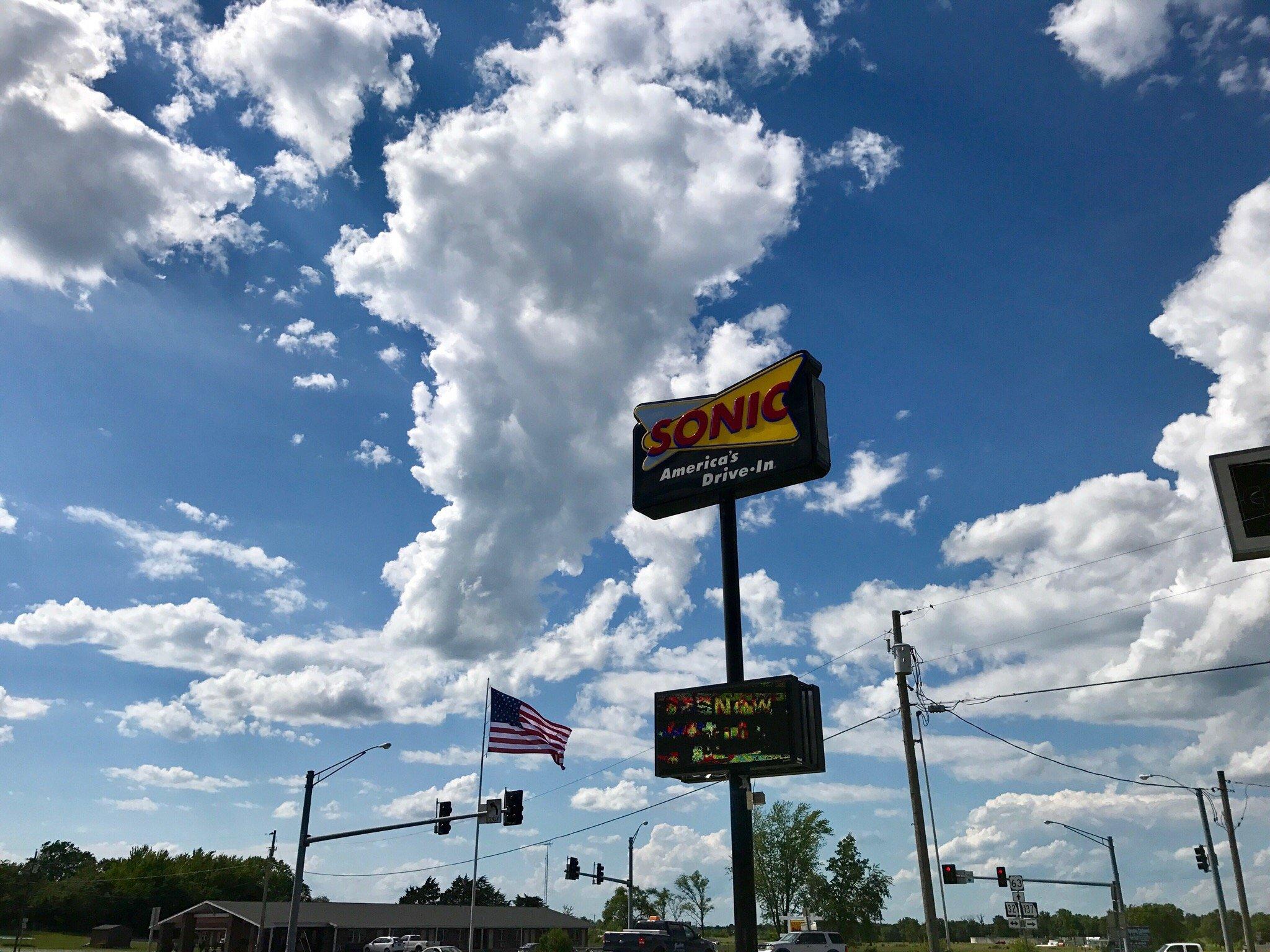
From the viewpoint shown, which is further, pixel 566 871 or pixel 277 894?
pixel 277 894

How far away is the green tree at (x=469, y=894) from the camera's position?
Result: 135m

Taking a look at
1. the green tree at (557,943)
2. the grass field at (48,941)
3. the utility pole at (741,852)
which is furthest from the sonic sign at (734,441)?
the grass field at (48,941)

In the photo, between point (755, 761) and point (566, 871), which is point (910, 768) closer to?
point (755, 761)

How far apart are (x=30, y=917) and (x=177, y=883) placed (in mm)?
15337

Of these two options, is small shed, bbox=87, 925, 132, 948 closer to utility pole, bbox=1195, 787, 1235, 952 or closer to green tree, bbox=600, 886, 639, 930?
green tree, bbox=600, 886, 639, 930

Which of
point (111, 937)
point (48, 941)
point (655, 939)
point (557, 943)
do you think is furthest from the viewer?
point (111, 937)

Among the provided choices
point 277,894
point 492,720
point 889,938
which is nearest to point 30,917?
point 277,894

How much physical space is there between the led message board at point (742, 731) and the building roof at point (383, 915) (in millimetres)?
59116

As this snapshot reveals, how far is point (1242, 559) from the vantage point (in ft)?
54.3

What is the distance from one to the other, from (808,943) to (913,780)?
1599 cm

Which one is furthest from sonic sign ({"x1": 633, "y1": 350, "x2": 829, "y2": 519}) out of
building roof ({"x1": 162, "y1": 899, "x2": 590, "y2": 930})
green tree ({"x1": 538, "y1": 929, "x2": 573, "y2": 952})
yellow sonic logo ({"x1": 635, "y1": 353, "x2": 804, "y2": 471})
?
building roof ({"x1": 162, "y1": 899, "x2": 590, "y2": 930})

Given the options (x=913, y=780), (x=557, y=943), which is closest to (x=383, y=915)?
(x=557, y=943)

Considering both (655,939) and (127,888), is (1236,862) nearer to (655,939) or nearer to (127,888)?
(655,939)

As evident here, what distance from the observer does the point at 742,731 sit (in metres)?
24.4
